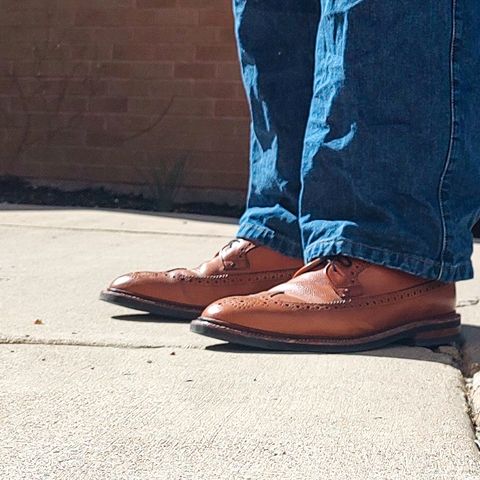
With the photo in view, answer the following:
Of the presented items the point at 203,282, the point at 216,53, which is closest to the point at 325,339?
the point at 203,282

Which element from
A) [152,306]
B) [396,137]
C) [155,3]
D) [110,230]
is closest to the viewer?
[396,137]

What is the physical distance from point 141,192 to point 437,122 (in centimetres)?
461

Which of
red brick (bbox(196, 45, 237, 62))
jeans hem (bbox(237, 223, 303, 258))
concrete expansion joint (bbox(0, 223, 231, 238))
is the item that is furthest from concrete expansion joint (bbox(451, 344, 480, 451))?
red brick (bbox(196, 45, 237, 62))

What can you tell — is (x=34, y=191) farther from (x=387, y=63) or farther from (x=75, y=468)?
(x=75, y=468)

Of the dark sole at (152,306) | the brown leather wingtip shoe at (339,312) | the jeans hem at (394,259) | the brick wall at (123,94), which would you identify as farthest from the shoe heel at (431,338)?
the brick wall at (123,94)

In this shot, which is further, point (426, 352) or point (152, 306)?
point (152, 306)

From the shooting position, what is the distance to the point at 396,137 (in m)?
2.19

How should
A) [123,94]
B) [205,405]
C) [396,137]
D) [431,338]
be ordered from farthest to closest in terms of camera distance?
[123,94] → [431,338] → [396,137] → [205,405]

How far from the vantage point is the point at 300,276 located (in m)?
2.32

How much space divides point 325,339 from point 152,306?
20.1 inches

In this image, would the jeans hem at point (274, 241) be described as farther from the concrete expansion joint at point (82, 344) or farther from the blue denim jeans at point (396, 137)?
the concrete expansion joint at point (82, 344)

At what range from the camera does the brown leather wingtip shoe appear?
2.22 meters

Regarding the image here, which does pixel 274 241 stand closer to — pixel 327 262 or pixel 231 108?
pixel 327 262

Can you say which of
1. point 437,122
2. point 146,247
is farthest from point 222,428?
point 146,247
